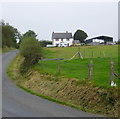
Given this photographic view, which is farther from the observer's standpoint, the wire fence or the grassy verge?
the grassy verge

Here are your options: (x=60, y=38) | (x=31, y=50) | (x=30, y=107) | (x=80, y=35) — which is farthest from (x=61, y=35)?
(x=30, y=107)

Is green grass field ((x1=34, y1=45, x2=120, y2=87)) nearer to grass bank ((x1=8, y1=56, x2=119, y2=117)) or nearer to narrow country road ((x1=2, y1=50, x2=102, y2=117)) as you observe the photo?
grass bank ((x1=8, y1=56, x2=119, y2=117))

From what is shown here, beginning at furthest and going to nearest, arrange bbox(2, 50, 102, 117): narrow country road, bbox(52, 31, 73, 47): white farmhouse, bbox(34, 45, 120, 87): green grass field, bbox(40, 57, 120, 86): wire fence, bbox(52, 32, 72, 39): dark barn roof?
bbox(52, 32, 72, 39): dark barn roof
bbox(52, 31, 73, 47): white farmhouse
bbox(34, 45, 120, 87): green grass field
bbox(40, 57, 120, 86): wire fence
bbox(2, 50, 102, 117): narrow country road

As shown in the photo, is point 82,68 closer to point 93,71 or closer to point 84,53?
point 93,71

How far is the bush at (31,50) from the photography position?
25.4m

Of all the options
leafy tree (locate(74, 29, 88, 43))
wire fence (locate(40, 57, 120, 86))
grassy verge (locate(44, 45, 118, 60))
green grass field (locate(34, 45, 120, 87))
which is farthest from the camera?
leafy tree (locate(74, 29, 88, 43))

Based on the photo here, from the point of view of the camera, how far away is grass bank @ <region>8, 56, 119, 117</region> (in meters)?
11.1

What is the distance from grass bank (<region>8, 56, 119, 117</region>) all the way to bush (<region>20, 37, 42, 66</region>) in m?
6.87

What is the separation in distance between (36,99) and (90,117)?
4.61 metres

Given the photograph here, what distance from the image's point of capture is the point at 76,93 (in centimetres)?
1332

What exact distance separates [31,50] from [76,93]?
13136 millimetres

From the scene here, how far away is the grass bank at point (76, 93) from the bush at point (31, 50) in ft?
22.5

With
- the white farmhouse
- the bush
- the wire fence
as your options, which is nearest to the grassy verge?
the bush

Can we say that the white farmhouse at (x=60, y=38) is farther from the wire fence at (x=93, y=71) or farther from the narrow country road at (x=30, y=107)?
the narrow country road at (x=30, y=107)
